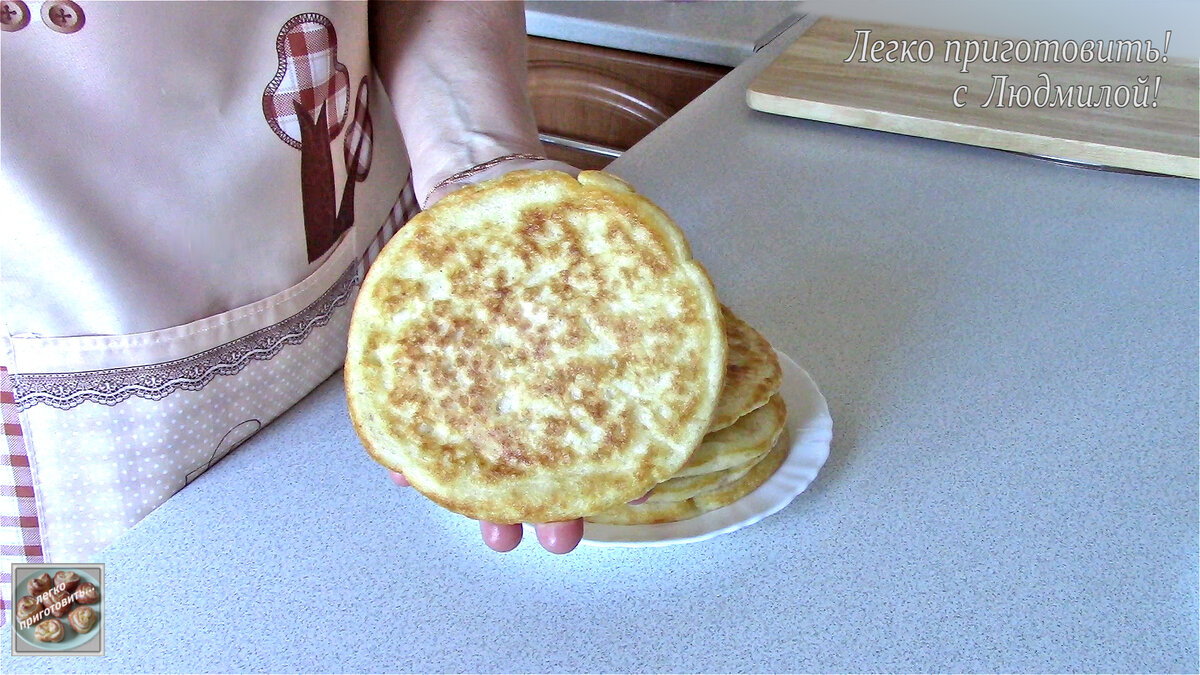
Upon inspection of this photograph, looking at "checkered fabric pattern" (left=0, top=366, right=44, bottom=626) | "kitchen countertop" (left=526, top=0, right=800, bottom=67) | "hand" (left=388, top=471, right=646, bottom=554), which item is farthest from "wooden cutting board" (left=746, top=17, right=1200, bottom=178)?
"checkered fabric pattern" (left=0, top=366, right=44, bottom=626)

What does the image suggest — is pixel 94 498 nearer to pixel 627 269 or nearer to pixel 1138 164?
pixel 627 269

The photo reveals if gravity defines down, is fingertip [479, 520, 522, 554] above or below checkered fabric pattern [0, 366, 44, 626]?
above

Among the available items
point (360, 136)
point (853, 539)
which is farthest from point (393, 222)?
point (853, 539)

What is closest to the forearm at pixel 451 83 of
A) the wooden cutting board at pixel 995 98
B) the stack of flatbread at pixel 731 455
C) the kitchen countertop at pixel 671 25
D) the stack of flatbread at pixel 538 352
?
the stack of flatbread at pixel 538 352

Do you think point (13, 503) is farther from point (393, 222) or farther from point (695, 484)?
point (695, 484)

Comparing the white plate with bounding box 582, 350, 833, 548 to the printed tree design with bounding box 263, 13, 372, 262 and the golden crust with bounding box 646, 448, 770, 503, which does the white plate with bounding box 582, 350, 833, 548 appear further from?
the printed tree design with bounding box 263, 13, 372, 262

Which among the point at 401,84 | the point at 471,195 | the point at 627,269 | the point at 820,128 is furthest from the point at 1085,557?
the point at 820,128
